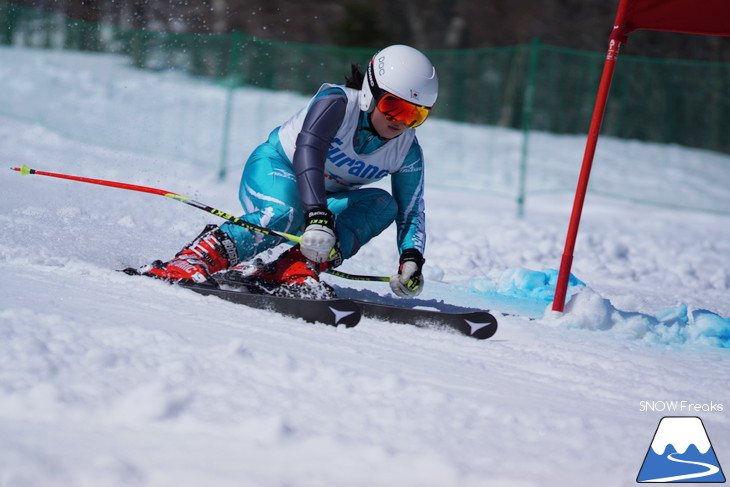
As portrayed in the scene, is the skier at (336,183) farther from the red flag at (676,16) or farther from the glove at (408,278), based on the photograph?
the red flag at (676,16)

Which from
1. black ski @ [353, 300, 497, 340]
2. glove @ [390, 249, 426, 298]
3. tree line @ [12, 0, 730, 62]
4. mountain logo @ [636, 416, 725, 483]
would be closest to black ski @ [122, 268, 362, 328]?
black ski @ [353, 300, 497, 340]

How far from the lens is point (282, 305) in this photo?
372 cm

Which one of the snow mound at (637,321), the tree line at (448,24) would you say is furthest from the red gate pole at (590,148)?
the tree line at (448,24)

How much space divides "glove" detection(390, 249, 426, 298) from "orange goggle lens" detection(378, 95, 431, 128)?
28.8 inches

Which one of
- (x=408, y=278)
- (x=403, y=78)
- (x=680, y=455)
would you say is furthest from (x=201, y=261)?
(x=680, y=455)

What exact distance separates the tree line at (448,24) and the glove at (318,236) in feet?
63.8

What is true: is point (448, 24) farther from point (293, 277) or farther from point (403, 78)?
point (293, 277)

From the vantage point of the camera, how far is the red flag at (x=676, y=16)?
190 inches

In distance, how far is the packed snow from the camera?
218 cm

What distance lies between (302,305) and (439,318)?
0.69 m

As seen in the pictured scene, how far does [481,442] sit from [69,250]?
2.81 meters

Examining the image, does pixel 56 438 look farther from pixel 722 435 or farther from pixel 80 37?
pixel 80 37

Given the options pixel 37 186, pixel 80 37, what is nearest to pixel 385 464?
pixel 37 186


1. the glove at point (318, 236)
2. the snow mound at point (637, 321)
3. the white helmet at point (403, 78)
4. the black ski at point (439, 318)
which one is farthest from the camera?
the snow mound at point (637, 321)
